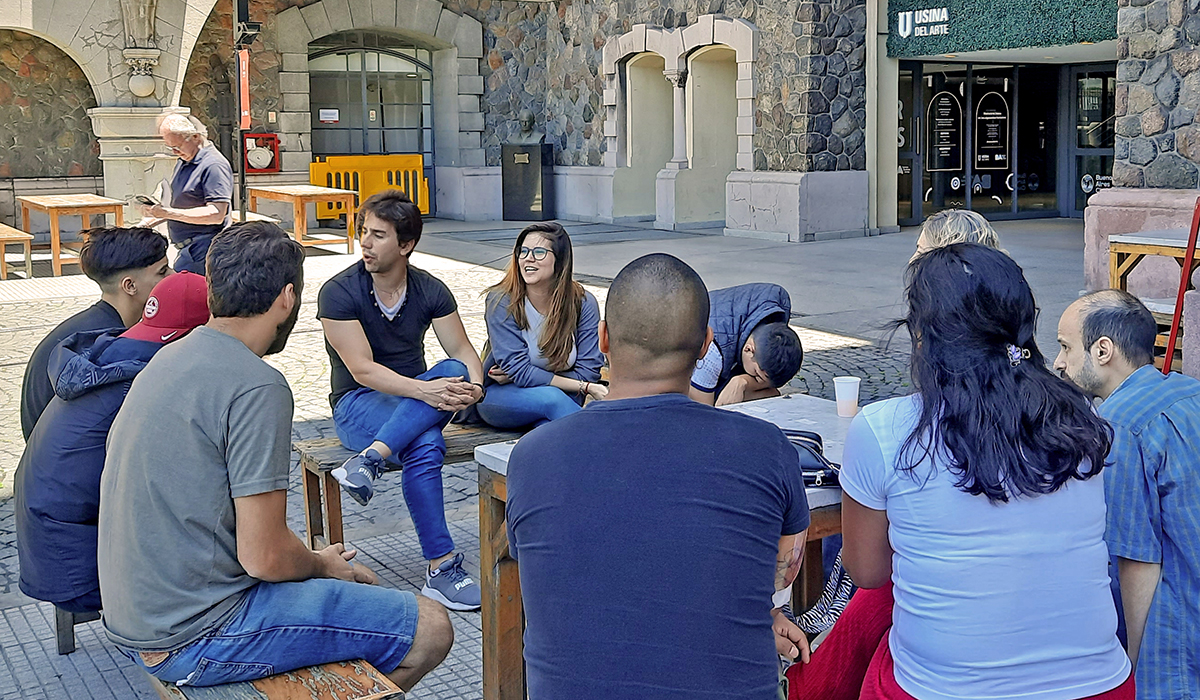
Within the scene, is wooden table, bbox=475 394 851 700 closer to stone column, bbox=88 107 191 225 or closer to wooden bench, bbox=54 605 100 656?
wooden bench, bbox=54 605 100 656

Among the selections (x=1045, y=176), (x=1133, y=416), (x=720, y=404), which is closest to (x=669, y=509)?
(x=1133, y=416)

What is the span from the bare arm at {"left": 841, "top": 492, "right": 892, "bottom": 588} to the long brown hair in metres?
2.21

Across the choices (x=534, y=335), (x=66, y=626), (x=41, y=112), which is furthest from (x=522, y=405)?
(x=41, y=112)

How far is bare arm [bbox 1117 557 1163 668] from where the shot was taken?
2312 millimetres

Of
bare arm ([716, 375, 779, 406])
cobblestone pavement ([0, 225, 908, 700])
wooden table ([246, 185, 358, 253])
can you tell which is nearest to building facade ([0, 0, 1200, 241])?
wooden table ([246, 185, 358, 253])

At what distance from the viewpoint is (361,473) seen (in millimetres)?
3758

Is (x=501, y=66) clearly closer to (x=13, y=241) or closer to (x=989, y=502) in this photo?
(x=13, y=241)

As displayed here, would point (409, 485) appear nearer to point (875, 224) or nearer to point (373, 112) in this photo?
point (875, 224)

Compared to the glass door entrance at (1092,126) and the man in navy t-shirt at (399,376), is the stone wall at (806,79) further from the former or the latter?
the man in navy t-shirt at (399,376)

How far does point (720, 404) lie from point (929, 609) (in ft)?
6.01

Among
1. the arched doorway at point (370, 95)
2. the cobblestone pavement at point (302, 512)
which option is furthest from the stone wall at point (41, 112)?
the cobblestone pavement at point (302, 512)

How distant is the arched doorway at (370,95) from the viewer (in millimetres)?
17109

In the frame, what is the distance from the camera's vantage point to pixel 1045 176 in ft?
54.2

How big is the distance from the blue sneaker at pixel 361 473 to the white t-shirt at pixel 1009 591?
6.89 feet
